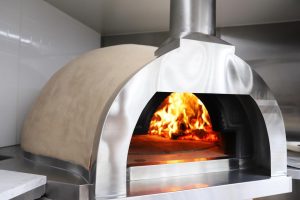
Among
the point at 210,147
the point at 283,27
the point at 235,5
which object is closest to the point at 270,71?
the point at 283,27

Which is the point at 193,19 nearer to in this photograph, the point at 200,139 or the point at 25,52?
the point at 200,139

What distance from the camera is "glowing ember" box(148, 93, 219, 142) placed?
5.02ft

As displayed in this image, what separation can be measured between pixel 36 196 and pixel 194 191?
44 cm

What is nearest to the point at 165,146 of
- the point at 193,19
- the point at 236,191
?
the point at 236,191

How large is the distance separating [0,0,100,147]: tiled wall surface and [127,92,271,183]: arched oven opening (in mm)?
563

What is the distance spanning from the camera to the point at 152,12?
70.7 inches

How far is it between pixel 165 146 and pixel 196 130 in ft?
0.81

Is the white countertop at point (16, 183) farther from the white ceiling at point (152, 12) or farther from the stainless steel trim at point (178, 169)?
the white ceiling at point (152, 12)

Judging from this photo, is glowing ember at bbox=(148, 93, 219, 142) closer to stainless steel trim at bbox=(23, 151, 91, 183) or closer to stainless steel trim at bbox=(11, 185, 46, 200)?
stainless steel trim at bbox=(23, 151, 91, 183)

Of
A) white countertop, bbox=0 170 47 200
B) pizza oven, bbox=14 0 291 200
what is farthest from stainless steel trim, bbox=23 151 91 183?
white countertop, bbox=0 170 47 200

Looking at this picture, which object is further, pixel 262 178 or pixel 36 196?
pixel 262 178

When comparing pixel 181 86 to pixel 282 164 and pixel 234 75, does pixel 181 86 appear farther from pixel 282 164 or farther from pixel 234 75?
pixel 282 164

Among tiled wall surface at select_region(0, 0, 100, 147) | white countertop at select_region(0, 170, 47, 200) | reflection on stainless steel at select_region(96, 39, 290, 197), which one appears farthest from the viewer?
tiled wall surface at select_region(0, 0, 100, 147)

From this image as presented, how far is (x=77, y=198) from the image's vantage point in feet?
2.80
